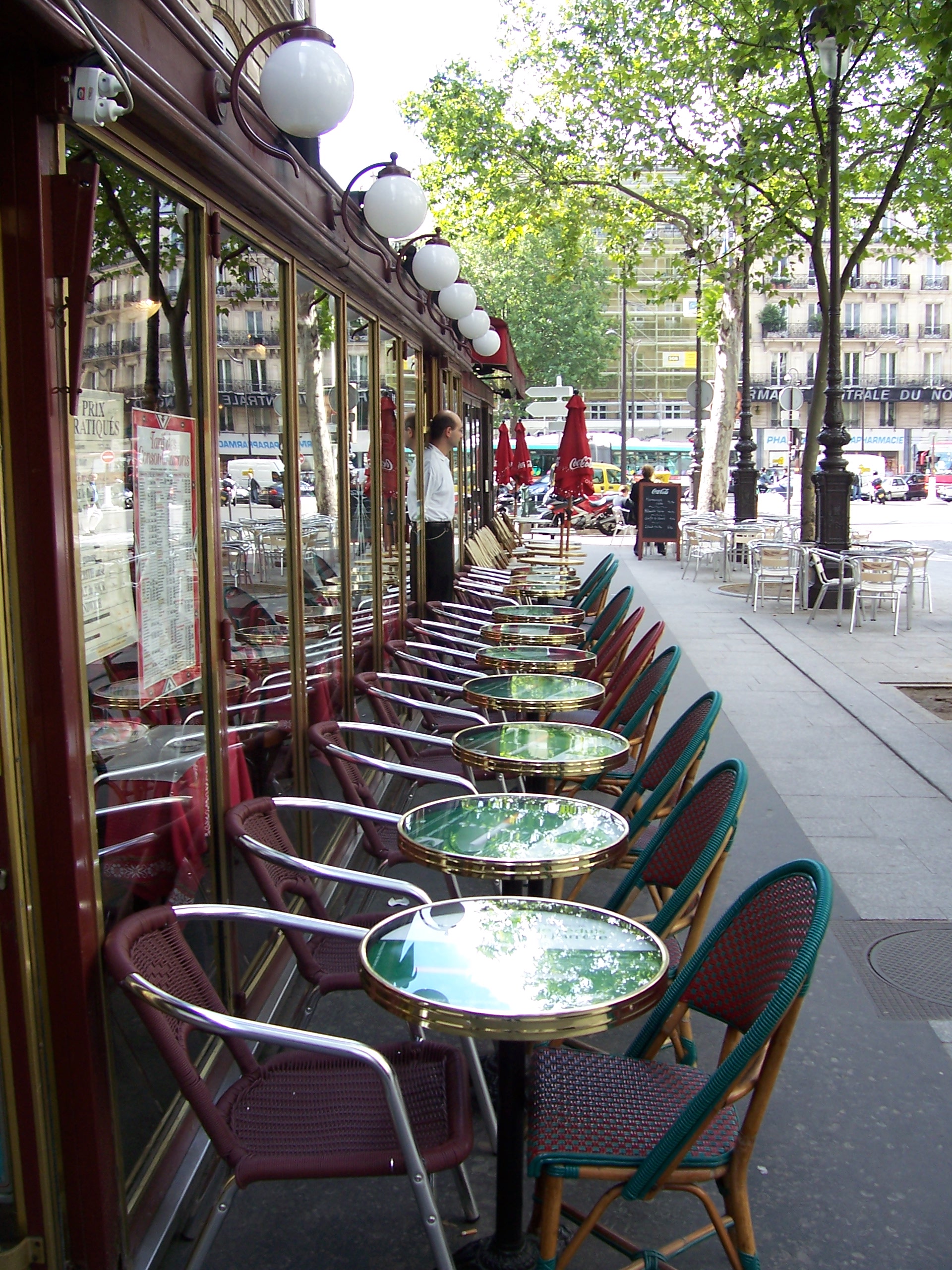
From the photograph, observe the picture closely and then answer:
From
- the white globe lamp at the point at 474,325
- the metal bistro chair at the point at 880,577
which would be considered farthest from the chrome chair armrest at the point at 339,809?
the metal bistro chair at the point at 880,577

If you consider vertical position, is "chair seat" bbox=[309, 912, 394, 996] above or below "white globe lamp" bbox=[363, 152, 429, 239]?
below

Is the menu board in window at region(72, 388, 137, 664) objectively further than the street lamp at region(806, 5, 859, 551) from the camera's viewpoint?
No

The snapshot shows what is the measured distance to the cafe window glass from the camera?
229 cm

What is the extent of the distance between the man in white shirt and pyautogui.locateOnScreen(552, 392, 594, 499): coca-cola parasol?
4.67 meters

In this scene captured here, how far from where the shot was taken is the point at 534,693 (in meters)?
5.01

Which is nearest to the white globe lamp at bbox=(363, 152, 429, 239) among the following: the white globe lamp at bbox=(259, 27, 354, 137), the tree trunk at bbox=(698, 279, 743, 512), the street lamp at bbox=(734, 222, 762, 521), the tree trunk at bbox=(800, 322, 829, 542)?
the white globe lamp at bbox=(259, 27, 354, 137)

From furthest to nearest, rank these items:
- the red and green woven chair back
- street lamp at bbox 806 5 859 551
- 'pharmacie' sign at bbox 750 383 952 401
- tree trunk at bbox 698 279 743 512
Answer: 'pharmacie' sign at bbox 750 383 952 401 < tree trunk at bbox 698 279 743 512 < street lamp at bbox 806 5 859 551 < the red and green woven chair back

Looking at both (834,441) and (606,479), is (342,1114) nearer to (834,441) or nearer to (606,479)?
(834,441)

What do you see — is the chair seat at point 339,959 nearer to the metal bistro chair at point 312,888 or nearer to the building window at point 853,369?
the metal bistro chair at point 312,888

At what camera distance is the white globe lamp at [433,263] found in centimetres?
636

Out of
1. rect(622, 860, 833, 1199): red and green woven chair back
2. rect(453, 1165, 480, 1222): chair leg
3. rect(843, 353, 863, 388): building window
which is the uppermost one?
rect(843, 353, 863, 388): building window

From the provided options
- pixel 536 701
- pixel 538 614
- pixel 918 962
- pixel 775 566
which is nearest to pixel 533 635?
pixel 538 614

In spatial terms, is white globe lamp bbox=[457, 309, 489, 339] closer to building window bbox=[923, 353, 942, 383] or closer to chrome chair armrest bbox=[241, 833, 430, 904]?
chrome chair armrest bbox=[241, 833, 430, 904]

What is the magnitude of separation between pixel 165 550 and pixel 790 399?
19636mm
